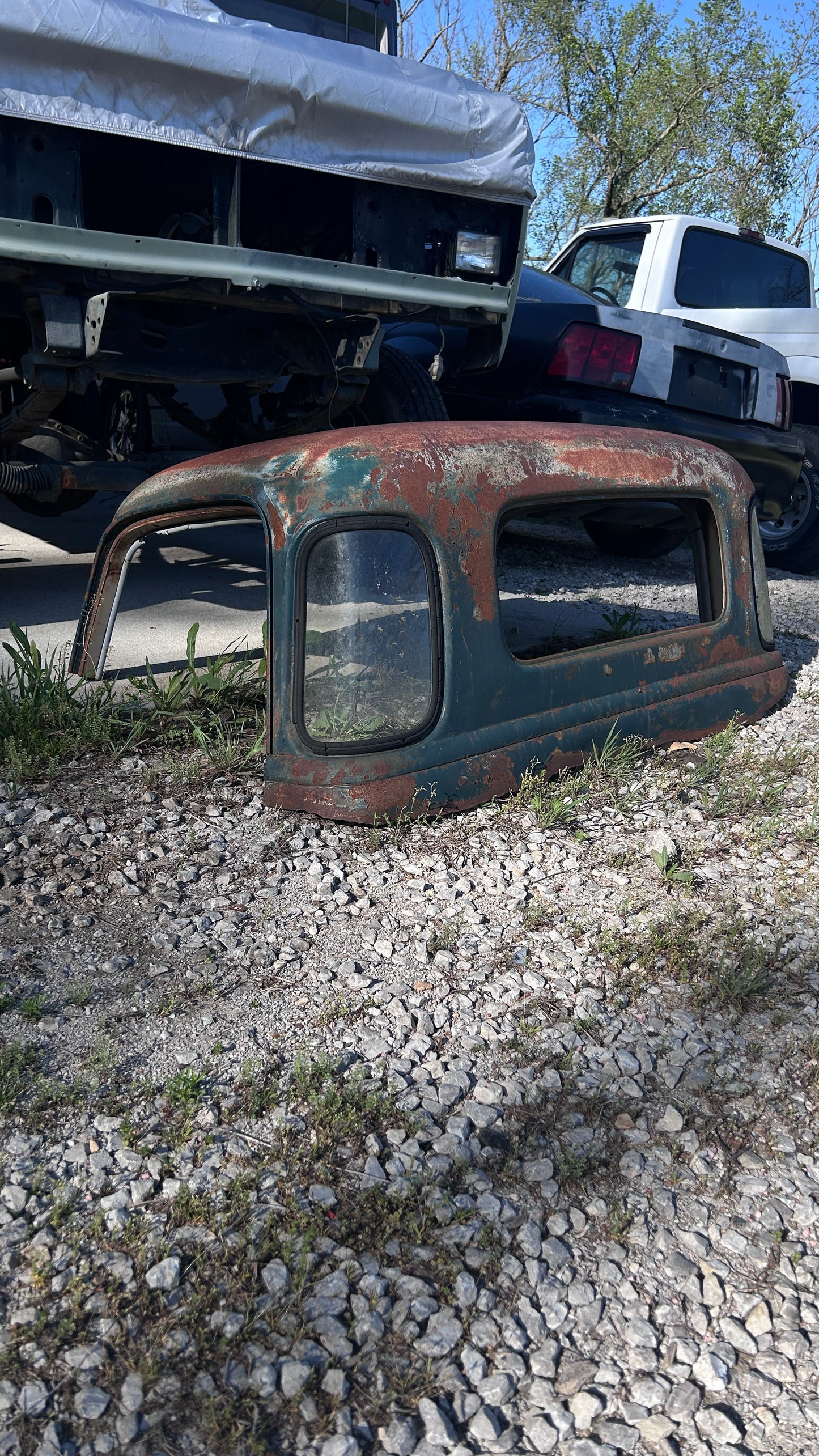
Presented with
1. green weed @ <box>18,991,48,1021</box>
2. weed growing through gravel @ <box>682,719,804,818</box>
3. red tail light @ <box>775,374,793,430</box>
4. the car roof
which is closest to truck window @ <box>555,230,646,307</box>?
the car roof

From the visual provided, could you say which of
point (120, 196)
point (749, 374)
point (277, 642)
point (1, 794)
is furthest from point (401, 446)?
point (749, 374)

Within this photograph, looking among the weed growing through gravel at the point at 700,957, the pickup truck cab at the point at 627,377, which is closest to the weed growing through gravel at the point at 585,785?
the weed growing through gravel at the point at 700,957

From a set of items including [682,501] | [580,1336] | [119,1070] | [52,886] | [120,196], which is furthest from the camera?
[120,196]

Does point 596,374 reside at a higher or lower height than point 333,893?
higher

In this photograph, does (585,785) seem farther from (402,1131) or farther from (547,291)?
(547,291)

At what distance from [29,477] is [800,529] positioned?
545cm

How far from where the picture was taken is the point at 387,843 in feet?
9.60

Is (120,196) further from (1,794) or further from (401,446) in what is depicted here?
A: (1,794)

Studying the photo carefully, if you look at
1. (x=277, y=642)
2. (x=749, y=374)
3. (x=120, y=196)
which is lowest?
(x=277, y=642)

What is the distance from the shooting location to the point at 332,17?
17.0 feet

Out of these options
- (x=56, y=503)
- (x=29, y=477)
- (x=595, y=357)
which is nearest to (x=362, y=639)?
(x=29, y=477)

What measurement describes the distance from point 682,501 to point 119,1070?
8.98ft

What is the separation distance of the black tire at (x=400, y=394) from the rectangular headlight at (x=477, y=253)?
594mm

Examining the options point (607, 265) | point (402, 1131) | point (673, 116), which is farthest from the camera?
point (673, 116)
